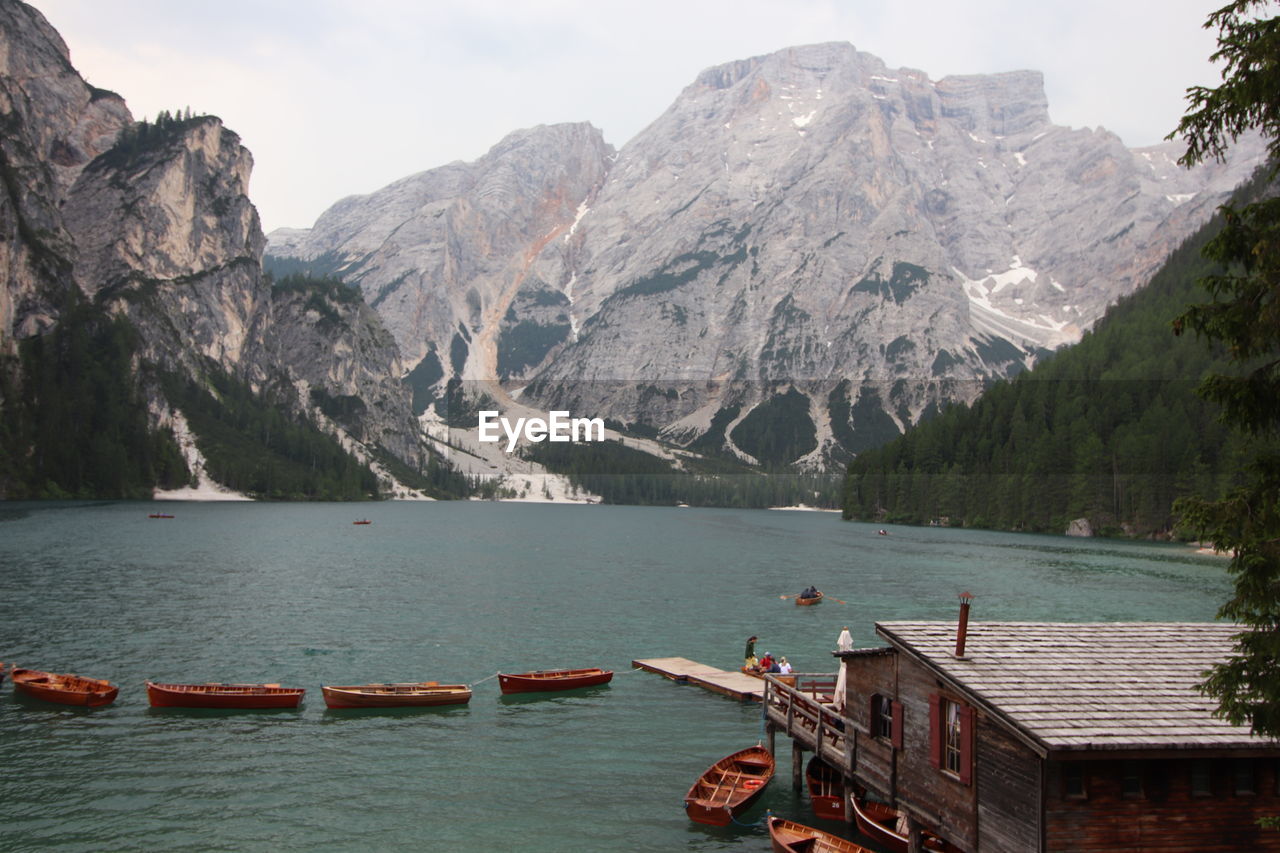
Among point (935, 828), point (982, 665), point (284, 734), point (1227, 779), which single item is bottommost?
point (284, 734)

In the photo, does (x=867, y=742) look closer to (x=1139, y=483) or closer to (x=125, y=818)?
(x=125, y=818)

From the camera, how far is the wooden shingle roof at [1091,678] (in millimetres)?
25531

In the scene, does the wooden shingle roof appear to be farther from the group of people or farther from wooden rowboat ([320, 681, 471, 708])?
wooden rowboat ([320, 681, 471, 708])

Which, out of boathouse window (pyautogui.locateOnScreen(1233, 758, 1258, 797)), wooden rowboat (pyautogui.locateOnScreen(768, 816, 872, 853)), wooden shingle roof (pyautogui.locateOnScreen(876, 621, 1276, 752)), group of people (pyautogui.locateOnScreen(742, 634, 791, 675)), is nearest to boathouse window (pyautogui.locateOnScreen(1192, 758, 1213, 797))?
boathouse window (pyautogui.locateOnScreen(1233, 758, 1258, 797))

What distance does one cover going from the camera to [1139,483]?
197 metres

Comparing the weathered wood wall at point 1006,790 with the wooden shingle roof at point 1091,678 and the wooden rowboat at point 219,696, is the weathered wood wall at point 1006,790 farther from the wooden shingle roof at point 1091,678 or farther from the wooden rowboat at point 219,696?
the wooden rowboat at point 219,696

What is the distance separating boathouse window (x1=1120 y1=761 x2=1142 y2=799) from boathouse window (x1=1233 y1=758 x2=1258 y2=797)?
3211 millimetres

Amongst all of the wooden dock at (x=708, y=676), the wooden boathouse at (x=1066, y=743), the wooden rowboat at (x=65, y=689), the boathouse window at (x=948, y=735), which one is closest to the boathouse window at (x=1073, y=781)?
the wooden boathouse at (x=1066, y=743)

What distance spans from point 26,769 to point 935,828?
41065 millimetres

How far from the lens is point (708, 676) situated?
6512 centimetres

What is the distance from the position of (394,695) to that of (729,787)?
2487 cm

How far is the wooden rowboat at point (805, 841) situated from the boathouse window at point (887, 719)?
13.2 ft

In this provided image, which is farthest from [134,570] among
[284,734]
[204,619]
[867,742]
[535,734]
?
[867,742]

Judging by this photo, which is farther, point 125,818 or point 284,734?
point 284,734
